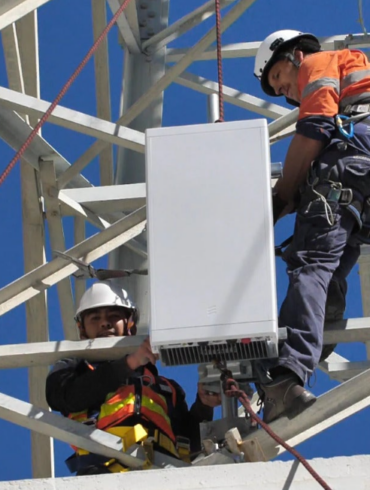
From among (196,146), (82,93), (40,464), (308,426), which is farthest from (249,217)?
(82,93)

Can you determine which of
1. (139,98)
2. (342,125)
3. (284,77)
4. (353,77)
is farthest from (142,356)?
(139,98)

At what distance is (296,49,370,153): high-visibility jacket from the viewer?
30.0 ft

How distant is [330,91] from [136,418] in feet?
6.94

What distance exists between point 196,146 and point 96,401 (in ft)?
5.44

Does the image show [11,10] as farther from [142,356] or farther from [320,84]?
[142,356]

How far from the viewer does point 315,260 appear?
871 cm

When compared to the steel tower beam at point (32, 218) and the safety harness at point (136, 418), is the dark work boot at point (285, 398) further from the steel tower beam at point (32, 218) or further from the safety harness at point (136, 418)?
the steel tower beam at point (32, 218)

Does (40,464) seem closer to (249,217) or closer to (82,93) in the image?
(249,217)

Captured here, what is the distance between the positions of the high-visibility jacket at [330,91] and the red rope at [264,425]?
61.1 inches

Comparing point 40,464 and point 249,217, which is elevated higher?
point 249,217

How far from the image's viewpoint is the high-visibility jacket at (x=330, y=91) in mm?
9141

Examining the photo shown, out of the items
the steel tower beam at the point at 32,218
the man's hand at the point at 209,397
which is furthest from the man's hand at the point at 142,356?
the steel tower beam at the point at 32,218

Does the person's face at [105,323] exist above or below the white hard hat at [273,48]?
below

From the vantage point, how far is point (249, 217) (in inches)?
326
